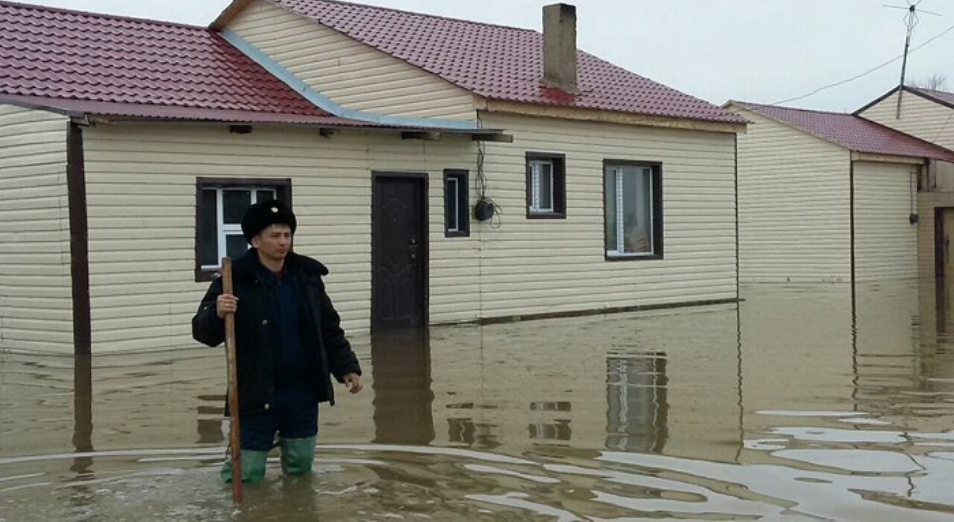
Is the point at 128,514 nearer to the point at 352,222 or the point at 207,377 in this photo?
the point at 207,377

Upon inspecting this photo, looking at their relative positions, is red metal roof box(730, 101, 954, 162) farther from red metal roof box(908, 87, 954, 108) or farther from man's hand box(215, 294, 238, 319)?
man's hand box(215, 294, 238, 319)

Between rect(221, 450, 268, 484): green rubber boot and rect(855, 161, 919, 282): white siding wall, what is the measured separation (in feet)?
77.0

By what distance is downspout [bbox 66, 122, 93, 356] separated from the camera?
1324 centimetres

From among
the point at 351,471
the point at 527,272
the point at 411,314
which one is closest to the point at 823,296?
the point at 527,272

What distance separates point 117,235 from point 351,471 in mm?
7189

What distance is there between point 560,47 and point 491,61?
3.98 ft

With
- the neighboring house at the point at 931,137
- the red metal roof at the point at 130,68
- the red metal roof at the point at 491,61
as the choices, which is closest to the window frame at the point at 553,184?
the red metal roof at the point at 491,61

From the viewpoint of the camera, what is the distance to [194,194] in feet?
46.6

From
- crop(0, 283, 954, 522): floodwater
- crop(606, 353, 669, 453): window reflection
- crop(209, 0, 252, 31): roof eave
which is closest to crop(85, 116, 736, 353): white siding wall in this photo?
crop(0, 283, 954, 522): floodwater

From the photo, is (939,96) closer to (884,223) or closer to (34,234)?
(884,223)

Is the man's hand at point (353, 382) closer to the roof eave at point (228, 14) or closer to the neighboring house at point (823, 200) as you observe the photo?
the roof eave at point (228, 14)

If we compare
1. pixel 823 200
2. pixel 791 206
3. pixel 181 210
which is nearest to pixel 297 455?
pixel 181 210

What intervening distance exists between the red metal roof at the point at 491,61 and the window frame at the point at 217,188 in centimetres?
343

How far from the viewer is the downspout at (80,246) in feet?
43.4
